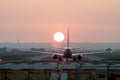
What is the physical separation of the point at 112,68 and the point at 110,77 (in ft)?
13.9

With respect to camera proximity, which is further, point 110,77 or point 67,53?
point 67,53

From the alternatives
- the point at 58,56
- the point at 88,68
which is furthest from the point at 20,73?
the point at 58,56

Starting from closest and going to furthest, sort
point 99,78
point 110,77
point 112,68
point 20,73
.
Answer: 1. point 110,77
2. point 112,68
3. point 99,78
4. point 20,73

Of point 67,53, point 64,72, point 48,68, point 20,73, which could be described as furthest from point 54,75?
point 67,53

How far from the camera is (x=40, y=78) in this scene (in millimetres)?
49312

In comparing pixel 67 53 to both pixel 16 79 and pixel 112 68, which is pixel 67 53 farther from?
pixel 112 68

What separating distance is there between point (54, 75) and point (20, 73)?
1969cm

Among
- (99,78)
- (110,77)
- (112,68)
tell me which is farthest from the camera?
(99,78)

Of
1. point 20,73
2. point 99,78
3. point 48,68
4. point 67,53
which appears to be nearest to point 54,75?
point 48,68

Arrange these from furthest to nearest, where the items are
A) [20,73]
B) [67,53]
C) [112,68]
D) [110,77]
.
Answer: [67,53] → [20,73] → [112,68] → [110,77]

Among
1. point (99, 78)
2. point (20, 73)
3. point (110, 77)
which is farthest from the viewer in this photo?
point (20, 73)

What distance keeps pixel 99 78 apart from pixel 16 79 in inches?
373

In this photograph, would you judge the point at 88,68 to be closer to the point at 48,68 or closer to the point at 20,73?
the point at 48,68

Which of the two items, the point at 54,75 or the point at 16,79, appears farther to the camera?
the point at 16,79
